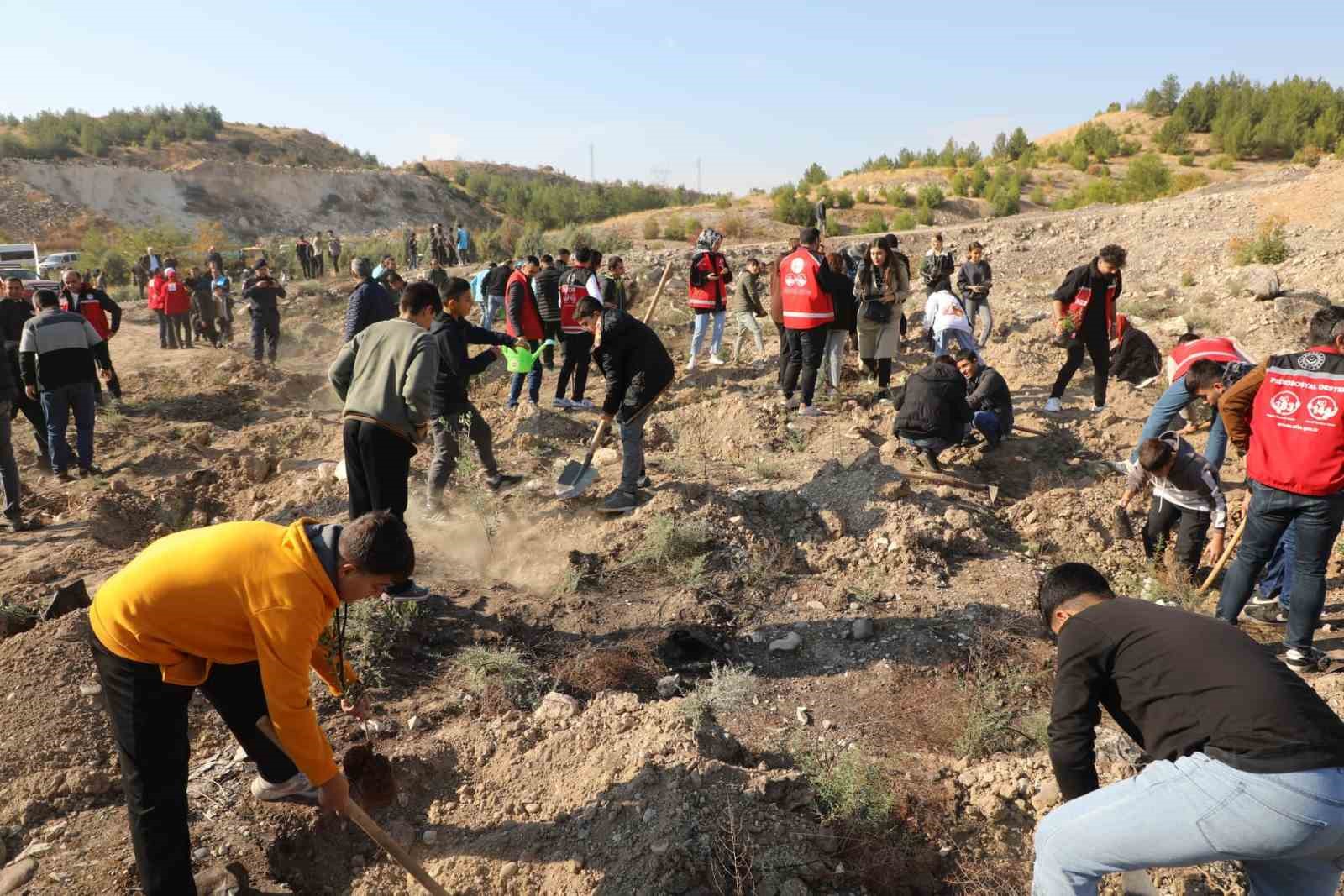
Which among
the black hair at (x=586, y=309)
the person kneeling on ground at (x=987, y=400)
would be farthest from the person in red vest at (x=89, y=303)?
the person kneeling on ground at (x=987, y=400)

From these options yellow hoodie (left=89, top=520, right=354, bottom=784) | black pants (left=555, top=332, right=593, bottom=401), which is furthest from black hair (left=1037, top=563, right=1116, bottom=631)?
black pants (left=555, top=332, right=593, bottom=401)

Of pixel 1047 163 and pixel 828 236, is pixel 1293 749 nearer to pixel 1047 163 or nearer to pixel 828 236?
pixel 828 236

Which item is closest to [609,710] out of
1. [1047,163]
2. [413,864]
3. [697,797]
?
[697,797]

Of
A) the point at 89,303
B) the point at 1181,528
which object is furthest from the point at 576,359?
the point at 1181,528

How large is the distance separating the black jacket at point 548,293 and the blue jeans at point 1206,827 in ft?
22.8

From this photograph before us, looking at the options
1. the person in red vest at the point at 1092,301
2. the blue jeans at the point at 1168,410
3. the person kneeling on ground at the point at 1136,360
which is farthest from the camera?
the person kneeling on ground at the point at 1136,360

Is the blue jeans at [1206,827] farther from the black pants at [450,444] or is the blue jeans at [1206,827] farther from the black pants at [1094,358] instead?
the black pants at [1094,358]

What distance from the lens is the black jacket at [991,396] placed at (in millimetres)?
6691

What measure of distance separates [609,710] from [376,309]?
4052 millimetres

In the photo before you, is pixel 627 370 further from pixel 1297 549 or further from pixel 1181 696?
pixel 1181 696

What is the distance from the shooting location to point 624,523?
215 inches

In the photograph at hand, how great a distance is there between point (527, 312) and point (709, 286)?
2.07 meters

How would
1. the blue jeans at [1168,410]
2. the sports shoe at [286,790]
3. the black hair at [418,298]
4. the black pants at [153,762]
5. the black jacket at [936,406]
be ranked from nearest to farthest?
1. the black pants at [153,762]
2. the sports shoe at [286,790]
3. the black hair at [418,298]
4. the blue jeans at [1168,410]
5. the black jacket at [936,406]

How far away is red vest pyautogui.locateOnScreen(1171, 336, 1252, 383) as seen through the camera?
5.28 metres
